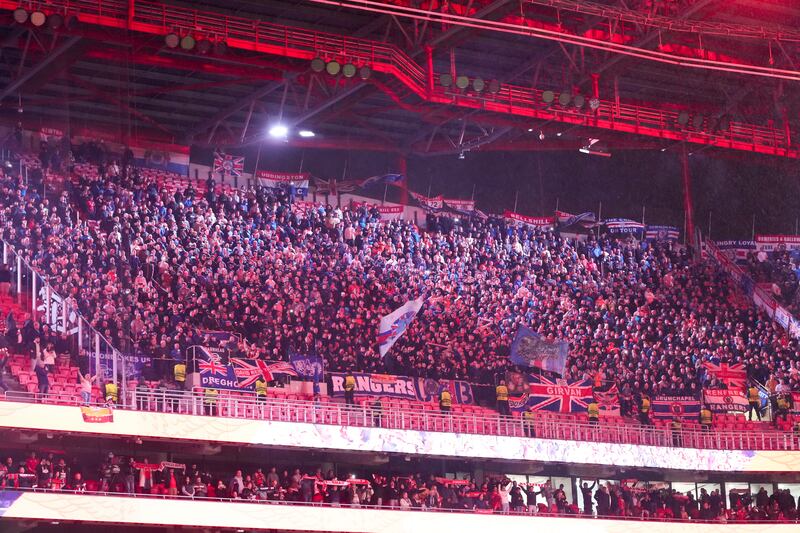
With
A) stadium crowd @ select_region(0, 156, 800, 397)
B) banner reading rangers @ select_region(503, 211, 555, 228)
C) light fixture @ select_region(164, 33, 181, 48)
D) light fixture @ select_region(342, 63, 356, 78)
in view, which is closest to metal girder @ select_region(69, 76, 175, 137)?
stadium crowd @ select_region(0, 156, 800, 397)

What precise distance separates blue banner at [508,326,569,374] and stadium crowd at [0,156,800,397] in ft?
1.62

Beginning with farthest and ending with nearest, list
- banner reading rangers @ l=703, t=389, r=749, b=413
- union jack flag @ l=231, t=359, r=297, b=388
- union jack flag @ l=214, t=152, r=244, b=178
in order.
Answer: union jack flag @ l=214, t=152, r=244, b=178
banner reading rangers @ l=703, t=389, r=749, b=413
union jack flag @ l=231, t=359, r=297, b=388

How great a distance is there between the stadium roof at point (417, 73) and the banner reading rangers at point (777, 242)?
483cm

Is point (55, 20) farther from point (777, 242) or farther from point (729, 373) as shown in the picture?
point (777, 242)

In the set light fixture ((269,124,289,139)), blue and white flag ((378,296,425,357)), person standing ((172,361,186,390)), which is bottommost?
person standing ((172,361,186,390))

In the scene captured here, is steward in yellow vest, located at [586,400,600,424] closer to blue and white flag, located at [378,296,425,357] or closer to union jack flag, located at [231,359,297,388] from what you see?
blue and white flag, located at [378,296,425,357]

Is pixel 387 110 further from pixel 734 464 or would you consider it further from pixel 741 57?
pixel 734 464

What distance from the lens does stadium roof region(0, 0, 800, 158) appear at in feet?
108

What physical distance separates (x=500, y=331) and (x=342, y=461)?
6974 mm

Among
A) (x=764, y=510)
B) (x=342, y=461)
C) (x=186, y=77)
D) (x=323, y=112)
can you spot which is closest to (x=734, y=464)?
(x=764, y=510)

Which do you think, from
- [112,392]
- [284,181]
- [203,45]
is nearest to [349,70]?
[203,45]

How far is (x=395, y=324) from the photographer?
34.5m

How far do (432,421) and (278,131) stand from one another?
12.1m

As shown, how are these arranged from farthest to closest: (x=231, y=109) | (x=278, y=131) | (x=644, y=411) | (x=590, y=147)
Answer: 1. (x=590, y=147)
2. (x=231, y=109)
3. (x=278, y=131)
4. (x=644, y=411)
